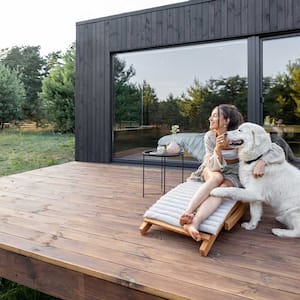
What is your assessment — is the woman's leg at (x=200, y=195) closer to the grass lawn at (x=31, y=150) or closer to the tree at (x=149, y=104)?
the tree at (x=149, y=104)

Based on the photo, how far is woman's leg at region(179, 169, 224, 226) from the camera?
1.84 meters

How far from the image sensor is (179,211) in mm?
2014

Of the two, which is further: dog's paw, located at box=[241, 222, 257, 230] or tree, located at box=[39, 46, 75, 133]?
tree, located at box=[39, 46, 75, 133]

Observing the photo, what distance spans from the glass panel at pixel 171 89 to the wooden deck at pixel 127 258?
2160 mm

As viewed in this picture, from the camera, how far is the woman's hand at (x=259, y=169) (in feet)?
6.76

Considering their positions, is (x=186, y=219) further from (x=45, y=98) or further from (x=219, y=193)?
(x=45, y=98)

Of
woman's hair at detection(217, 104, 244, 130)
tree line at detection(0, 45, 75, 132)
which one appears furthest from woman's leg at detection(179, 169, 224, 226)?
tree line at detection(0, 45, 75, 132)

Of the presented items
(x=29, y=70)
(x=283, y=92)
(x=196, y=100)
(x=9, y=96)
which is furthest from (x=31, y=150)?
(x=283, y=92)

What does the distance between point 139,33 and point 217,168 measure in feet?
11.2

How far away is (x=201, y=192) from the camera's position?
2018 millimetres

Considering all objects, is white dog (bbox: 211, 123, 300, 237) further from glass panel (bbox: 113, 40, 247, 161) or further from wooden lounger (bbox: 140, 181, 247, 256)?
glass panel (bbox: 113, 40, 247, 161)

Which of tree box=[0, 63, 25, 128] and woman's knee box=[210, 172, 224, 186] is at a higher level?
tree box=[0, 63, 25, 128]

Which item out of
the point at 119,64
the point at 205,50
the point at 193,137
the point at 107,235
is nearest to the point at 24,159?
the point at 119,64

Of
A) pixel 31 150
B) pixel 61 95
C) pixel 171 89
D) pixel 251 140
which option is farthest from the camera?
pixel 61 95
